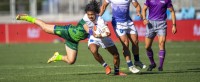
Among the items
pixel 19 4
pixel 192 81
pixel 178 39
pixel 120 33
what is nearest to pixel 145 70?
pixel 120 33

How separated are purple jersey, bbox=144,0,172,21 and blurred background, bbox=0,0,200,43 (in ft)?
61.9

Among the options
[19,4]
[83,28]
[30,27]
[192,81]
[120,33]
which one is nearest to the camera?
[192,81]

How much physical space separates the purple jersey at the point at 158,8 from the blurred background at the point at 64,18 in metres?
18.9

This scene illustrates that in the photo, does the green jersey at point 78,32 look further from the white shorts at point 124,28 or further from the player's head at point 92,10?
the white shorts at point 124,28

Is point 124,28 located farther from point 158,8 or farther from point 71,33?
point 71,33

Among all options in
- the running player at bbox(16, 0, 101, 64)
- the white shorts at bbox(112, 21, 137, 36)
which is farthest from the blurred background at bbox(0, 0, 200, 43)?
the running player at bbox(16, 0, 101, 64)

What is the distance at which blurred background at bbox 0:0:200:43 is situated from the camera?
36.9m

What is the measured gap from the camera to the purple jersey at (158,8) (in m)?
17.7

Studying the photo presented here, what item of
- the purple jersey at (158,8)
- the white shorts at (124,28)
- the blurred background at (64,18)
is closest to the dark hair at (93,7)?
→ the white shorts at (124,28)

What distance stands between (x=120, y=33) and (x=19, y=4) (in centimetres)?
4041

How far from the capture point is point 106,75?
52.4ft

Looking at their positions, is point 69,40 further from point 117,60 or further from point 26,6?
point 26,6

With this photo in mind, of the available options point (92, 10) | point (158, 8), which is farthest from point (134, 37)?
point (92, 10)

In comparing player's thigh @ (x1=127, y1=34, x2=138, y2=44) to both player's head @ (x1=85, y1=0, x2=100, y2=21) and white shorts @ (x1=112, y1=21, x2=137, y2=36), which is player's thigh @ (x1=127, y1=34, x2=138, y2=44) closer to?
white shorts @ (x1=112, y1=21, x2=137, y2=36)
